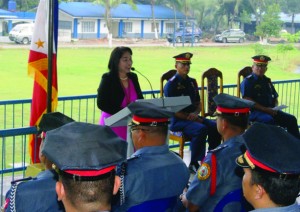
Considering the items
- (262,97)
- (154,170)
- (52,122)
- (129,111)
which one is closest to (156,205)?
(154,170)

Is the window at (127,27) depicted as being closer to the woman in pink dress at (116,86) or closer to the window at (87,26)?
the window at (87,26)

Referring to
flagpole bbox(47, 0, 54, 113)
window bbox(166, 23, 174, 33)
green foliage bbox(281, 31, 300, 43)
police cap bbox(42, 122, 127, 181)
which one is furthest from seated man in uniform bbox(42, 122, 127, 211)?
window bbox(166, 23, 174, 33)

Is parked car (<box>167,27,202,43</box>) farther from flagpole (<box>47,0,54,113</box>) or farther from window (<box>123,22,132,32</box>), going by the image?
flagpole (<box>47,0,54,113</box>)

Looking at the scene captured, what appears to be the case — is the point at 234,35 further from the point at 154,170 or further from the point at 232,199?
A: the point at 154,170

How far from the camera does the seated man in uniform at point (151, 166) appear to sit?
2.50 m

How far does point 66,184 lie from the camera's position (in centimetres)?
173

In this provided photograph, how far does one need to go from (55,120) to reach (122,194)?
0.71 meters

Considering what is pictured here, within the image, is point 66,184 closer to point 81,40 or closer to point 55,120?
point 55,120

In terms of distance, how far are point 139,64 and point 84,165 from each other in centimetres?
1608

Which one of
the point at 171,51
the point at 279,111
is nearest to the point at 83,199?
the point at 279,111

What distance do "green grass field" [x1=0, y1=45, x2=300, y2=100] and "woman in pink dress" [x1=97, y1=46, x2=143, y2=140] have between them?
8.20 meters

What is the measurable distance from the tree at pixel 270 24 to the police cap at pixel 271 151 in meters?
9.25

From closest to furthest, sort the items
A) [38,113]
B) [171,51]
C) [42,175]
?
[42,175] → [38,113] → [171,51]

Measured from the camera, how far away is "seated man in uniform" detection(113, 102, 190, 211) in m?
2.50
